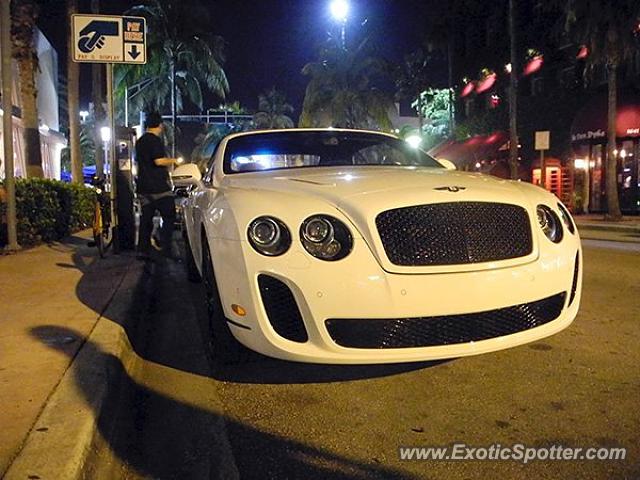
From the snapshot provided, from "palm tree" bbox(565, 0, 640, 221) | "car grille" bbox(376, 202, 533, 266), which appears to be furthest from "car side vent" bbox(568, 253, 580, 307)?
"palm tree" bbox(565, 0, 640, 221)

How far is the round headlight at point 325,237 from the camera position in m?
3.22

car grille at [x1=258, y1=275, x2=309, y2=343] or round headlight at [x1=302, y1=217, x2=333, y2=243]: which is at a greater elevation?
round headlight at [x1=302, y1=217, x2=333, y2=243]

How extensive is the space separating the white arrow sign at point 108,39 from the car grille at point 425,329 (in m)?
6.13

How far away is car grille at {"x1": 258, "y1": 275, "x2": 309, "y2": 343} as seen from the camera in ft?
10.5

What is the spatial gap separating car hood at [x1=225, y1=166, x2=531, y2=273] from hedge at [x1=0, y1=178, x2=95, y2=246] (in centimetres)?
668

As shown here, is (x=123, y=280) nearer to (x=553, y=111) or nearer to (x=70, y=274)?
(x=70, y=274)

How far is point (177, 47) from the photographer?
3056cm

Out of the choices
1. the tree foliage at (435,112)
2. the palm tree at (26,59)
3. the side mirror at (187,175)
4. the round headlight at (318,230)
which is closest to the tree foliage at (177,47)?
the tree foliage at (435,112)

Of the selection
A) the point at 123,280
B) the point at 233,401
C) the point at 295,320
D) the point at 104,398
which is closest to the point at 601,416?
the point at 295,320

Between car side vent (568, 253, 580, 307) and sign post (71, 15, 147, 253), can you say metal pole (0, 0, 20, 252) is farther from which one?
car side vent (568, 253, 580, 307)

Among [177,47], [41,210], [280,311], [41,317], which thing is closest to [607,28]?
[41,210]

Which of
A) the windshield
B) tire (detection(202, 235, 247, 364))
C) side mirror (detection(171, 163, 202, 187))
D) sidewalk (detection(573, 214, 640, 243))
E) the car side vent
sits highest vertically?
the windshield

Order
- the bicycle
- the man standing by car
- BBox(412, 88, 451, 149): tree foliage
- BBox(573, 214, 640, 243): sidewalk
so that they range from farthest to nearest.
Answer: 1. BBox(412, 88, 451, 149): tree foliage
2. BBox(573, 214, 640, 243): sidewalk
3. the bicycle
4. the man standing by car

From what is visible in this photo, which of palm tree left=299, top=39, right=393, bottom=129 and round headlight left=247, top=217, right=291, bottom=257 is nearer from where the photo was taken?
round headlight left=247, top=217, right=291, bottom=257
